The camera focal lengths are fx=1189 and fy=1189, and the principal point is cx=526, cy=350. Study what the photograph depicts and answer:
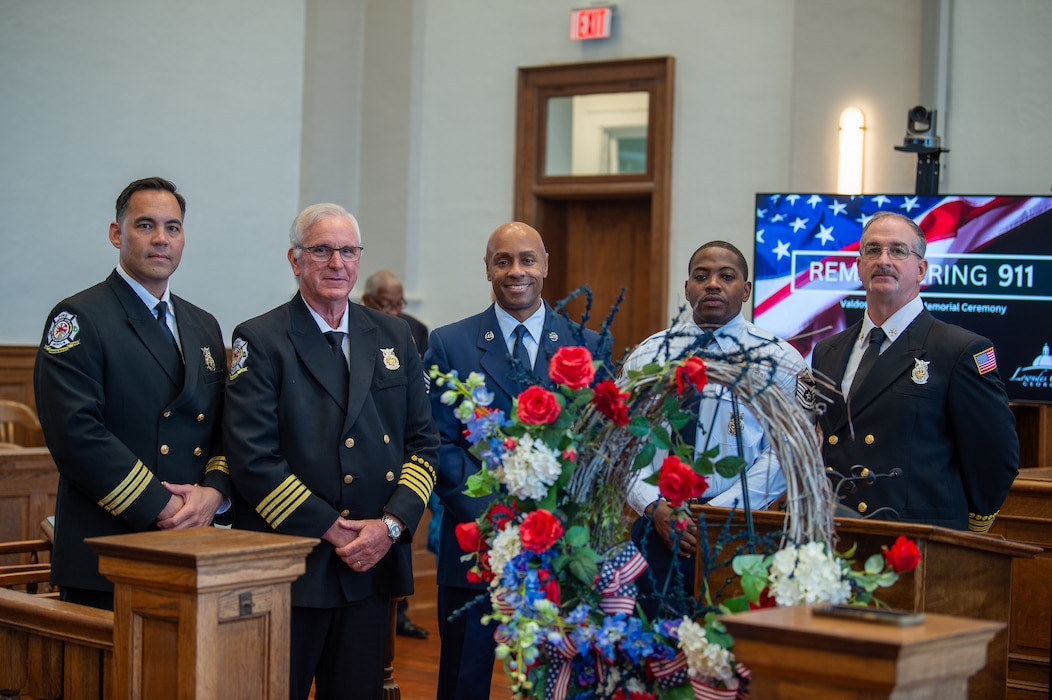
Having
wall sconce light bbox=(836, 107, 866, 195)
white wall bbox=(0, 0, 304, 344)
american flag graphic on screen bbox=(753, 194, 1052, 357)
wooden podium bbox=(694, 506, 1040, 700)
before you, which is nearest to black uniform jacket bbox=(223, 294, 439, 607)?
wooden podium bbox=(694, 506, 1040, 700)

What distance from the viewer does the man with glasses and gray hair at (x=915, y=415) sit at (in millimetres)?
2852

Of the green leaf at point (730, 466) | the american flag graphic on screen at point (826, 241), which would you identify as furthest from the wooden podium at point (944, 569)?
the american flag graphic on screen at point (826, 241)

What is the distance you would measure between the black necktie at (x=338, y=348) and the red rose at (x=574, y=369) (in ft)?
2.89

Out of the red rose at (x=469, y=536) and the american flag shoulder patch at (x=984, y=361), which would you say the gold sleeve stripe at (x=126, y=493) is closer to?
the red rose at (x=469, y=536)

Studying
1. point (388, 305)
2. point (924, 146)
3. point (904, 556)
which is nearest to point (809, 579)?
point (904, 556)

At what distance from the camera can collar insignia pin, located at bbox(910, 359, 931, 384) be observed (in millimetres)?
2906

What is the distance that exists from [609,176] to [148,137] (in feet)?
9.25

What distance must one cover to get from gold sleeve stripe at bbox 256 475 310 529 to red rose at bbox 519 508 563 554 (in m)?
0.78

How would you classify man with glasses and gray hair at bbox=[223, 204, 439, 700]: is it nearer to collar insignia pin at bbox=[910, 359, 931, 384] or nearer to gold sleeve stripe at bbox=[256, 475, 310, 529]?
gold sleeve stripe at bbox=[256, 475, 310, 529]

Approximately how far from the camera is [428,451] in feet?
9.50

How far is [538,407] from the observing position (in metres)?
2.02

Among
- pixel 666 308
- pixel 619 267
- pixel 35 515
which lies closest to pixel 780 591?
pixel 35 515

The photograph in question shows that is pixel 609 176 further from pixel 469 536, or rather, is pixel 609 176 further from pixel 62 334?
pixel 469 536

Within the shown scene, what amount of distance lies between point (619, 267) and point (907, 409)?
16.5ft
